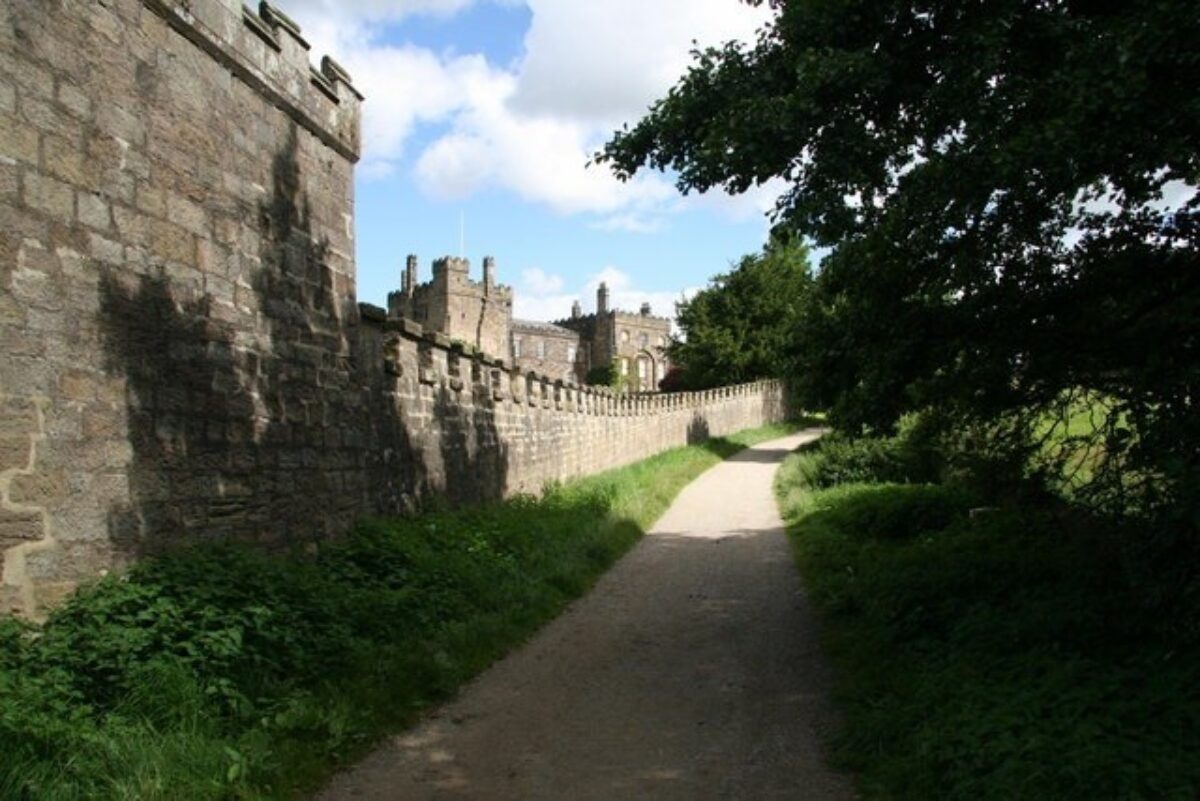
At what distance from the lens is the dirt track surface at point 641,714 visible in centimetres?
464

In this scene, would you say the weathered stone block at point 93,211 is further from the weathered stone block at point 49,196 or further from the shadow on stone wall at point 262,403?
the shadow on stone wall at point 262,403

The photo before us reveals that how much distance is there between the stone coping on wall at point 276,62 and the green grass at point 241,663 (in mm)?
3861

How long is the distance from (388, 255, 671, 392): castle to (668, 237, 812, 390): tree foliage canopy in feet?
34.2

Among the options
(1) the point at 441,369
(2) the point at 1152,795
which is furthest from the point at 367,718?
(1) the point at 441,369

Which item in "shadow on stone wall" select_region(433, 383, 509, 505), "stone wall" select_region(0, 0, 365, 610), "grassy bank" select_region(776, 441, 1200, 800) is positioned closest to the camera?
"grassy bank" select_region(776, 441, 1200, 800)

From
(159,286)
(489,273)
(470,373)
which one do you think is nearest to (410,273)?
(489,273)

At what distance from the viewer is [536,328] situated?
69.1m

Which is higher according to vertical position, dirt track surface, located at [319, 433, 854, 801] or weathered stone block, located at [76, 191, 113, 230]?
weathered stone block, located at [76, 191, 113, 230]

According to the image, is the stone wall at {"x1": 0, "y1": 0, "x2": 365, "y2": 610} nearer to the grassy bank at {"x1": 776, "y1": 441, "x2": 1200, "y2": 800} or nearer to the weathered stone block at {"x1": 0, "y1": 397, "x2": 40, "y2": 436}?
the weathered stone block at {"x1": 0, "y1": 397, "x2": 40, "y2": 436}

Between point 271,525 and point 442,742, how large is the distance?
3.02 m

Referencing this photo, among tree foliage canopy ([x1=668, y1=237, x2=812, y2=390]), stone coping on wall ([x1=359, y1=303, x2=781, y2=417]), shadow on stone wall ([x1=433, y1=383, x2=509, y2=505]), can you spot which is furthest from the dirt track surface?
tree foliage canopy ([x1=668, y1=237, x2=812, y2=390])

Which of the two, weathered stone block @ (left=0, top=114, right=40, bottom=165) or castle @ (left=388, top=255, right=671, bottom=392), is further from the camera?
castle @ (left=388, top=255, right=671, bottom=392)

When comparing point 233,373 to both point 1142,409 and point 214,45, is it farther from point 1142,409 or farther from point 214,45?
point 1142,409

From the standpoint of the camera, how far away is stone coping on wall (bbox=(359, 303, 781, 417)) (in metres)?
10.1
